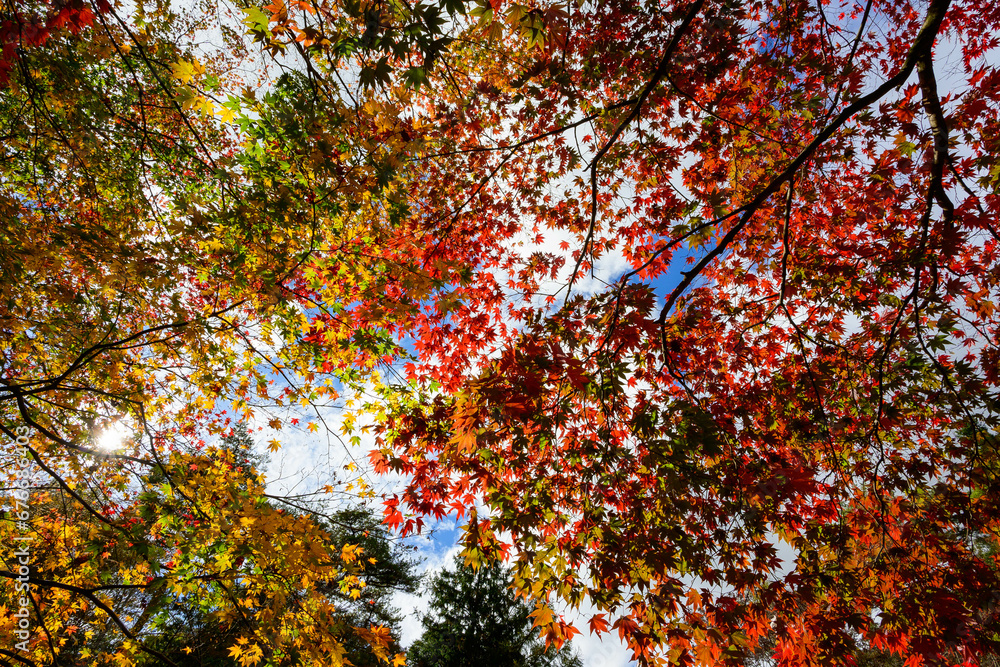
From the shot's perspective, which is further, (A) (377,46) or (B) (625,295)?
(B) (625,295)

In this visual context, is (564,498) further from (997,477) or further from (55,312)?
(55,312)

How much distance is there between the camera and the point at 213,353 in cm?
504

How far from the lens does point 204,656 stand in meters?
10.3

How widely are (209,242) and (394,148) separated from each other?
2.44 meters

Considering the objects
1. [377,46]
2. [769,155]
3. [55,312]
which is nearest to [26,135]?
[55,312]

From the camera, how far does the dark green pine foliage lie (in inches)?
510

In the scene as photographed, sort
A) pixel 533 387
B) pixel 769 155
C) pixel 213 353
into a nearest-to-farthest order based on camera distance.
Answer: pixel 533 387 < pixel 213 353 < pixel 769 155

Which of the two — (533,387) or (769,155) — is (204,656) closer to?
(533,387)

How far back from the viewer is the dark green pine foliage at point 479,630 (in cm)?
1296

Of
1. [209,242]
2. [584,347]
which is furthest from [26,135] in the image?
[584,347]

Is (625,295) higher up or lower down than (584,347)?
higher up

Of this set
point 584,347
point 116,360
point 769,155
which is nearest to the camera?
point 584,347

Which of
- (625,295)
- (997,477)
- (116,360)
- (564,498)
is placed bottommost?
(997,477)

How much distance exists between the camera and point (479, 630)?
43.9 feet
